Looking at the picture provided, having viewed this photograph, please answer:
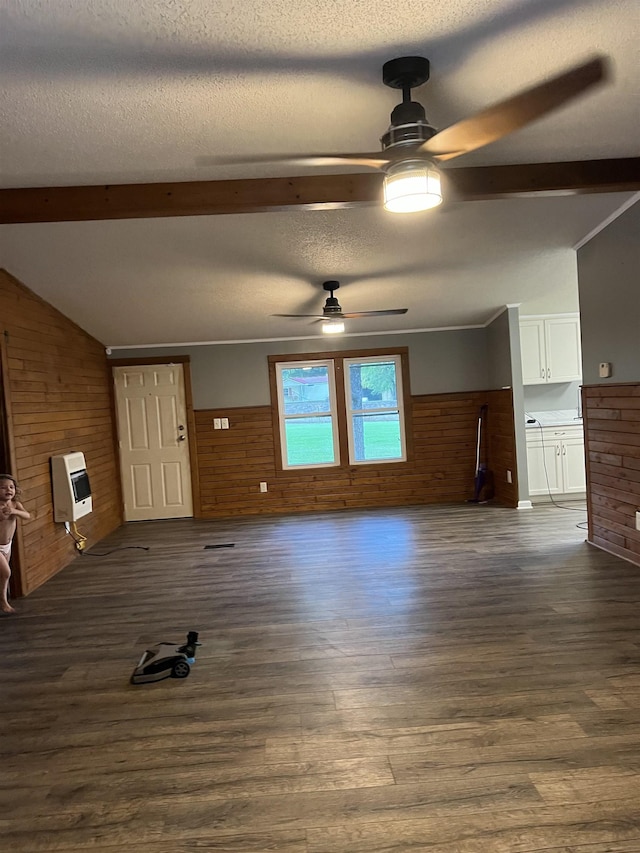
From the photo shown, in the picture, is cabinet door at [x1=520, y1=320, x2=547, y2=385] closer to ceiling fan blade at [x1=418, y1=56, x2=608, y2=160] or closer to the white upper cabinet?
the white upper cabinet

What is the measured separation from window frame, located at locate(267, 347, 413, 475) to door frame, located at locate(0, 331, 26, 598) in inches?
130

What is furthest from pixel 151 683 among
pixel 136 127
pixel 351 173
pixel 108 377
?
pixel 108 377

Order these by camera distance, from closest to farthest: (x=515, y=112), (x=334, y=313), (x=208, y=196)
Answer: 1. (x=515, y=112)
2. (x=208, y=196)
3. (x=334, y=313)

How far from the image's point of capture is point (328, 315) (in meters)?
4.92

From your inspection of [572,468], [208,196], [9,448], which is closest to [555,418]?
[572,468]

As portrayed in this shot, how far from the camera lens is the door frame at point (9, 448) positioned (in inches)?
168

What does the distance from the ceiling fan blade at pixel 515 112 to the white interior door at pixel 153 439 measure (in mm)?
5386

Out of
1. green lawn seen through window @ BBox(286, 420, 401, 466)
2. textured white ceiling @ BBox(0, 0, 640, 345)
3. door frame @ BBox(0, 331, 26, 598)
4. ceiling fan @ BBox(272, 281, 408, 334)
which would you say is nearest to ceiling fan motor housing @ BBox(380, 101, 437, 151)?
textured white ceiling @ BBox(0, 0, 640, 345)

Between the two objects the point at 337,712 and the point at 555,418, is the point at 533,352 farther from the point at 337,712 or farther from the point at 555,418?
the point at 337,712

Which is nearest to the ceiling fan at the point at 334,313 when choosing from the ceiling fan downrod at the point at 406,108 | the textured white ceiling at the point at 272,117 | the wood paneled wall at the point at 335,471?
the textured white ceiling at the point at 272,117

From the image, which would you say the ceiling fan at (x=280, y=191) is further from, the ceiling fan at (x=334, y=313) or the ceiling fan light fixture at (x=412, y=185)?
the ceiling fan at (x=334, y=313)

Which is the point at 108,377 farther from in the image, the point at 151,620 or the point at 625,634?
the point at 625,634

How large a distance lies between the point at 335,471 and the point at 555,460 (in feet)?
8.54

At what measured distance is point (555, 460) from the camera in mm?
6609
